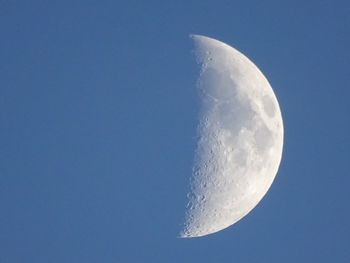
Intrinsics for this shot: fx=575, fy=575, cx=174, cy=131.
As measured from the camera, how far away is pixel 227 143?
39.7 feet

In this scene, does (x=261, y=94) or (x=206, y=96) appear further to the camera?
(x=261, y=94)

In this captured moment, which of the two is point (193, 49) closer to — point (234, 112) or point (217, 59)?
point (217, 59)

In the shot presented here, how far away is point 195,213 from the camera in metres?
12.3

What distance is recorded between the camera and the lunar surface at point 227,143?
12.1 meters

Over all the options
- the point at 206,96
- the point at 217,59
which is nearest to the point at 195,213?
the point at 206,96

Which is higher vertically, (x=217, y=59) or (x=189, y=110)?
(x=217, y=59)

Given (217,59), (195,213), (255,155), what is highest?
(217,59)

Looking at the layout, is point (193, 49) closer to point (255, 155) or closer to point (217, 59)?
point (217, 59)

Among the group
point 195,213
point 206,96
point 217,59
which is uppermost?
point 217,59

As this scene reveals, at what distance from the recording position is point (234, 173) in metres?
12.2

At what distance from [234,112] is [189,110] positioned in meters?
0.95

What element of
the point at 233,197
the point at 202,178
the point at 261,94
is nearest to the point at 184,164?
the point at 202,178

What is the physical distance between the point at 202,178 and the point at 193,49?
9.59ft

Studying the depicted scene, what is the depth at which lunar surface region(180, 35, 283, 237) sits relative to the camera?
39.6ft
